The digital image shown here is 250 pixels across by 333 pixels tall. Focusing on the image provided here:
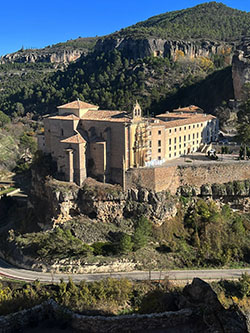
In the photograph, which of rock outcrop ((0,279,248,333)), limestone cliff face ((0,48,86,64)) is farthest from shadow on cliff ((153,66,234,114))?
limestone cliff face ((0,48,86,64))

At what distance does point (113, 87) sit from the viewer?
275 ft

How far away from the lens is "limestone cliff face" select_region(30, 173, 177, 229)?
121 feet

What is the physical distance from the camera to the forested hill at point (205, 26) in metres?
106

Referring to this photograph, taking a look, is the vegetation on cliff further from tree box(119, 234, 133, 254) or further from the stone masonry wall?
the stone masonry wall

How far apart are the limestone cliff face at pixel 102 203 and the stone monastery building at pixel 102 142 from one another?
146cm

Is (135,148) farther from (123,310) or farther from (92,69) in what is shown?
(92,69)

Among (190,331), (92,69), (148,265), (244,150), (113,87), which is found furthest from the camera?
(92,69)

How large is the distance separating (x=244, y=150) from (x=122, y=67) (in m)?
58.0

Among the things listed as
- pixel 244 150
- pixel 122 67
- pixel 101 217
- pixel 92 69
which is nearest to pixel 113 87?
pixel 122 67

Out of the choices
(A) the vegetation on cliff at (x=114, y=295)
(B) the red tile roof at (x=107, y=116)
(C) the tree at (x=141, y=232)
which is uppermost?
(B) the red tile roof at (x=107, y=116)

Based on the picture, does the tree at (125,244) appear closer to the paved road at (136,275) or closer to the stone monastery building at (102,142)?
the paved road at (136,275)

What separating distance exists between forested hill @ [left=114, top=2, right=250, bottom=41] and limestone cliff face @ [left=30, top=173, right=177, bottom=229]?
75110 mm

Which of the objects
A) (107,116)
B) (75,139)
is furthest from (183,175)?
(75,139)

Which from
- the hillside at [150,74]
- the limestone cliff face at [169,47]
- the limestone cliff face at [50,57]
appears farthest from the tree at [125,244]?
the limestone cliff face at [50,57]
